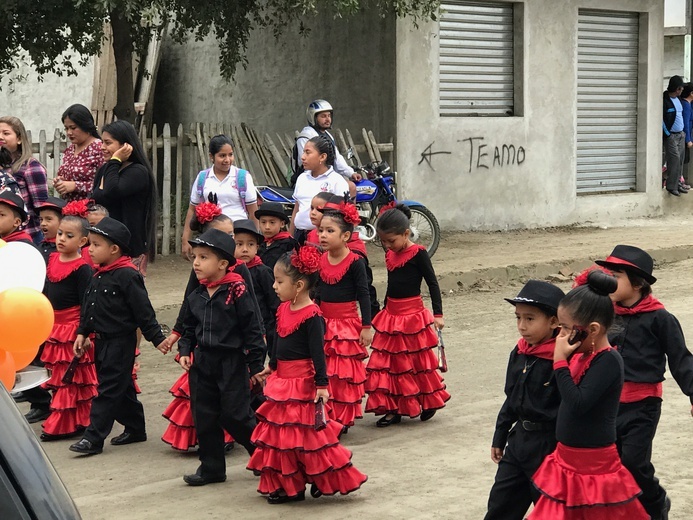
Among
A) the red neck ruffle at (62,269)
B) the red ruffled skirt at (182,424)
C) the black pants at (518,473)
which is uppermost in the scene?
the red neck ruffle at (62,269)

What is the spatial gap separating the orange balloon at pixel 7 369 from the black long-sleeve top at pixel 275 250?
196 inches

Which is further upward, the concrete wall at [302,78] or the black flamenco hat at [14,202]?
the concrete wall at [302,78]

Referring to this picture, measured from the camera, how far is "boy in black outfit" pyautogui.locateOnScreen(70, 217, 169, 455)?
711 cm

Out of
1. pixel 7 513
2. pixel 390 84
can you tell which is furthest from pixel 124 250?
pixel 390 84

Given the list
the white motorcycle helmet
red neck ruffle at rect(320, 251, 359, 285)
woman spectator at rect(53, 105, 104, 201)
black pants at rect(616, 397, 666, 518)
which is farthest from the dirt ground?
the white motorcycle helmet

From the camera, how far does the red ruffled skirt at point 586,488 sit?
4648 mm

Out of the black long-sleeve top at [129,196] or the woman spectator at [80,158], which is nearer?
the black long-sleeve top at [129,196]

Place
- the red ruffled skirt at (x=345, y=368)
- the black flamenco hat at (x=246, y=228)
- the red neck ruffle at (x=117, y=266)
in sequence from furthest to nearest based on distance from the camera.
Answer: the black flamenco hat at (x=246, y=228)
the red ruffled skirt at (x=345, y=368)
the red neck ruffle at (x=117, y=266)

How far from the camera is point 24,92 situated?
19.9 m

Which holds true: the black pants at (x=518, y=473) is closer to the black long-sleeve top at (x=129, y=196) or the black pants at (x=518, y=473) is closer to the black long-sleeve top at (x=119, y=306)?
the black long-sleeve top at (x=119, y=306)

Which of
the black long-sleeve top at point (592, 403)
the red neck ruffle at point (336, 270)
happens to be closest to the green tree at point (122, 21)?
the red neck ruffle at point (336, 270)

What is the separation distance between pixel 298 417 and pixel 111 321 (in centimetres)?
166

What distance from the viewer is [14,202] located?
26.0 ft

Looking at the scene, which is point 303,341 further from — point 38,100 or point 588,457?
point 38,100
